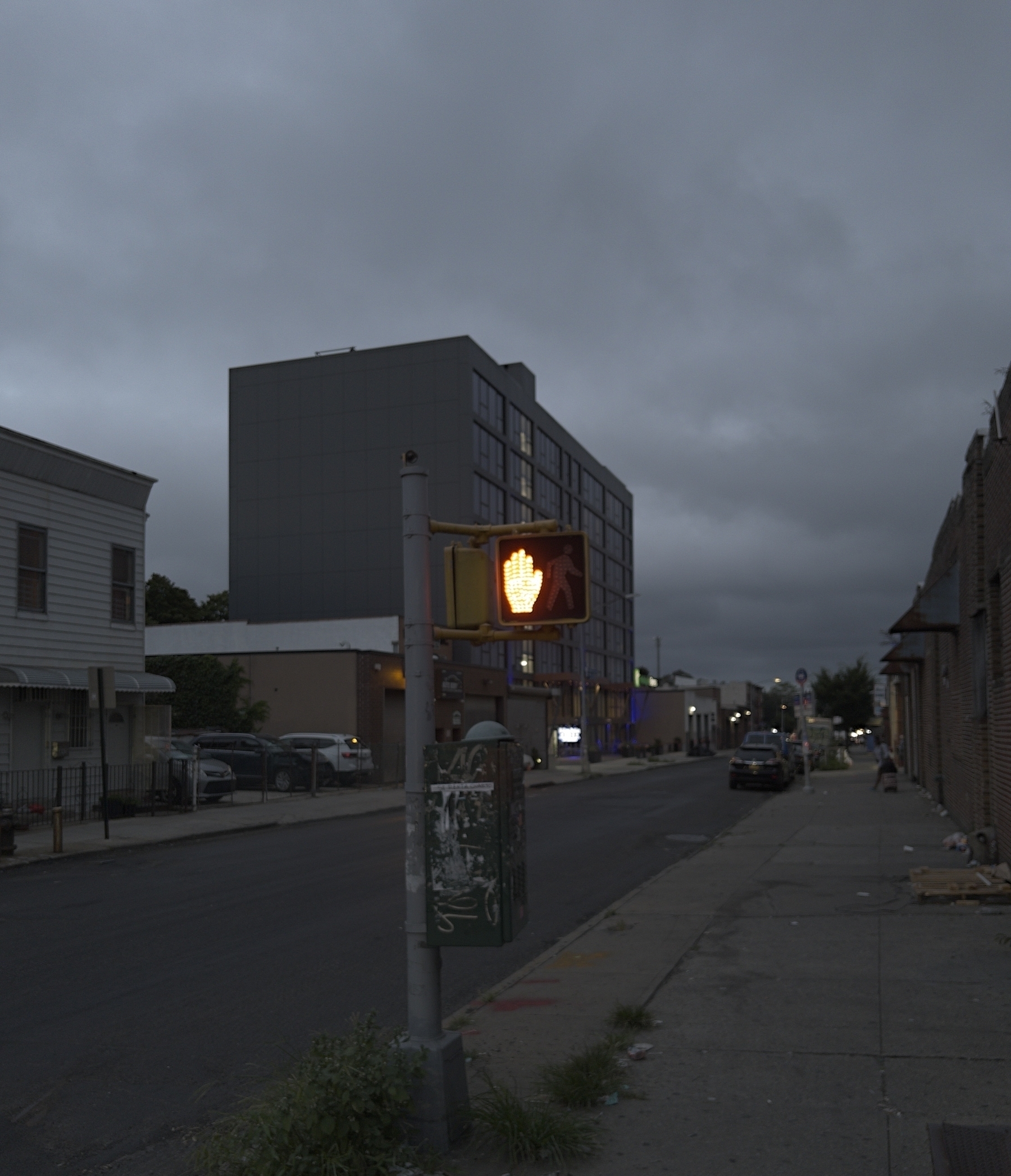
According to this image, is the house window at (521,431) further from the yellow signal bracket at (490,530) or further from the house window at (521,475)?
the yellow signal bracket at (490,530)

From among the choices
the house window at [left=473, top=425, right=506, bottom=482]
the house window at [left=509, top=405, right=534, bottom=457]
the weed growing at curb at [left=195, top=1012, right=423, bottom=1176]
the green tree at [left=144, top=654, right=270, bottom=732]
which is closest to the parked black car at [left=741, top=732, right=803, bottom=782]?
the green tree at [left=144, top=654, right=270, bottom=732]

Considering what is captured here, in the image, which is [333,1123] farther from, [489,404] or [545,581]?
[489,404]

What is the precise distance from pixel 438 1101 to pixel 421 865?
3.42ft

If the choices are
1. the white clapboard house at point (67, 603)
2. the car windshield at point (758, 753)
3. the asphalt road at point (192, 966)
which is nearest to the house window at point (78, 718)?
the white clapboard house at point (67, 603)

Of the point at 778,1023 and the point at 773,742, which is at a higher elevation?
the point at 778,1023

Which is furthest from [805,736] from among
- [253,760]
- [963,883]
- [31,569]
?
[963,883]

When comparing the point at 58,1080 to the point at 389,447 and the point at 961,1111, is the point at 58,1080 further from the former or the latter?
the point at 389,447

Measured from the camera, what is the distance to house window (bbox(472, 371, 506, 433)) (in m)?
61.9

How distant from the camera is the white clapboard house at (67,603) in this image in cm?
2230

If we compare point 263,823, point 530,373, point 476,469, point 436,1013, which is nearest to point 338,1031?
point 436,1013

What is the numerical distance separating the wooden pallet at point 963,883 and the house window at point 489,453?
1937 inches

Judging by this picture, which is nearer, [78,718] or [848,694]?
[78,718]

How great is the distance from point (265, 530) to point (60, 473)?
40.7 meters

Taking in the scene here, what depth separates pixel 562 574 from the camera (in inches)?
223
